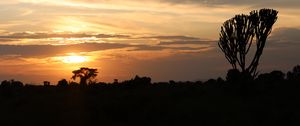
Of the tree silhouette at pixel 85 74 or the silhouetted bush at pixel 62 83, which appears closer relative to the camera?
the silhouetted bush at pixel 62 83

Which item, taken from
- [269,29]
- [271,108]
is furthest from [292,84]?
[271,108]

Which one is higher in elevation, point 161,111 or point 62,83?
point 62,83

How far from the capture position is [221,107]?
62.4ft

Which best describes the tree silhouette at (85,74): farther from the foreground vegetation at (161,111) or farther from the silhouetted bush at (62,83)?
the foreground vegetation at (161,111)

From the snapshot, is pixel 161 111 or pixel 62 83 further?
pixel 62 83

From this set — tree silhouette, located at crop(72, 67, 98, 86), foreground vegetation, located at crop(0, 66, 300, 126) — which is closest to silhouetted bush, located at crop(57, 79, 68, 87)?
tree silhouette, located at crop(72, 67, 98, 86)

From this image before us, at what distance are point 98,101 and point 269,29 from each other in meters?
11.9

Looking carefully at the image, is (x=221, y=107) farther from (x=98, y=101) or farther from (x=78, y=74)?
(x=78, y=74)

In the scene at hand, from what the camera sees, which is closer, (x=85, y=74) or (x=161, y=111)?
(x=161, y=111)

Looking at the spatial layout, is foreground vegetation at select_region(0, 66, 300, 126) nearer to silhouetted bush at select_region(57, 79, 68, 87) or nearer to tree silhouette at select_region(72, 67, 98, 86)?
silhouetted bush at select_region(57, 79, 68, 87)

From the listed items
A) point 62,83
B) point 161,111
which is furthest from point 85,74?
point 161,111

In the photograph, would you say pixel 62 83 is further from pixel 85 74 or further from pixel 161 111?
pixel 161 111

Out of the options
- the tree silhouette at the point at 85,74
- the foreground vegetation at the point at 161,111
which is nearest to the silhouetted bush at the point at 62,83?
the tree silhouette at the point at 85,74

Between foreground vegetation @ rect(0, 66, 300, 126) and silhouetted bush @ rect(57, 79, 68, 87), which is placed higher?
silhouetted bush @ rect(57, 79, 68, 87)
